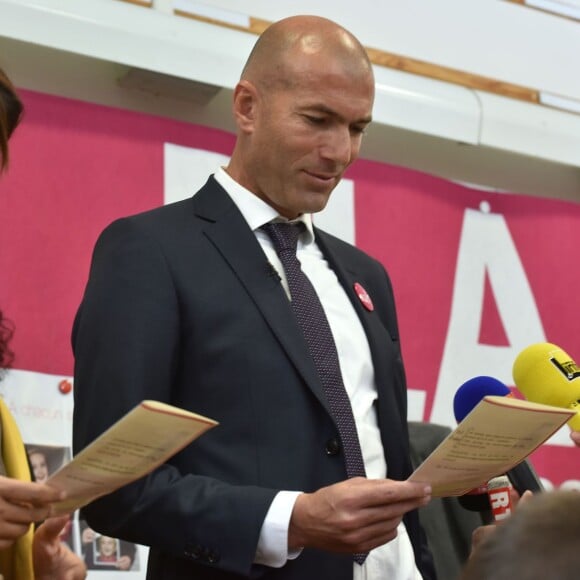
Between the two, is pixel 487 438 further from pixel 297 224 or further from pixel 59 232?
pixel 59 232

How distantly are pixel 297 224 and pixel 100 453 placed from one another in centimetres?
83

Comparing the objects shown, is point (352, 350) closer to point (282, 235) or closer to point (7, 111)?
point (282, 235)

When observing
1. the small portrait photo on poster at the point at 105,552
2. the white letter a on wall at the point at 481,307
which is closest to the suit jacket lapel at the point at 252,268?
the small portrait photo on poster at the point at 105,552

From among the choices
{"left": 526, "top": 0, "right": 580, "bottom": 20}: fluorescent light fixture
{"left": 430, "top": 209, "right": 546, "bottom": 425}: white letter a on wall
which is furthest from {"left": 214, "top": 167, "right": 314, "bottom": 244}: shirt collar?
{"left": 526, "top": 0, "right": 580, "bottom": 20}: fluorescent light fixture

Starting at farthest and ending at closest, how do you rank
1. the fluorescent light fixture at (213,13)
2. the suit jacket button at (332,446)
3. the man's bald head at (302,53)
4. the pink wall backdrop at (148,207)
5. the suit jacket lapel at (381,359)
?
1. the fluorescent light fixture at (213,13)
2. the pink wall backdrop at (148,207)
3. the man's bald head at (302,53)
4. the suit jacket lapel at (381,359)
5. the suit jacket button at (332,446)

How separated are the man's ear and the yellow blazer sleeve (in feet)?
2.32

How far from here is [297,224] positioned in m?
2.23

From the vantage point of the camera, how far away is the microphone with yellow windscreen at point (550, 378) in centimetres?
214

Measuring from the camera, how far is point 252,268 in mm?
2018

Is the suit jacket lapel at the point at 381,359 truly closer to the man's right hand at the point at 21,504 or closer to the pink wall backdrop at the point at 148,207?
the man's right hand at the point at 21,504

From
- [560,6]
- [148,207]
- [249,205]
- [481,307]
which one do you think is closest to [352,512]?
→ [249,205]

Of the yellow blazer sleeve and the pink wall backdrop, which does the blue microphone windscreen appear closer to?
the yellow blazer sleeve

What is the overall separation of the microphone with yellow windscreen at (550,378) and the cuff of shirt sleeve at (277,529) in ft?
2.05

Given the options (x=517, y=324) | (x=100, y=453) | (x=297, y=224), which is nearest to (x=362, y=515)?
(x=100, y=453)
